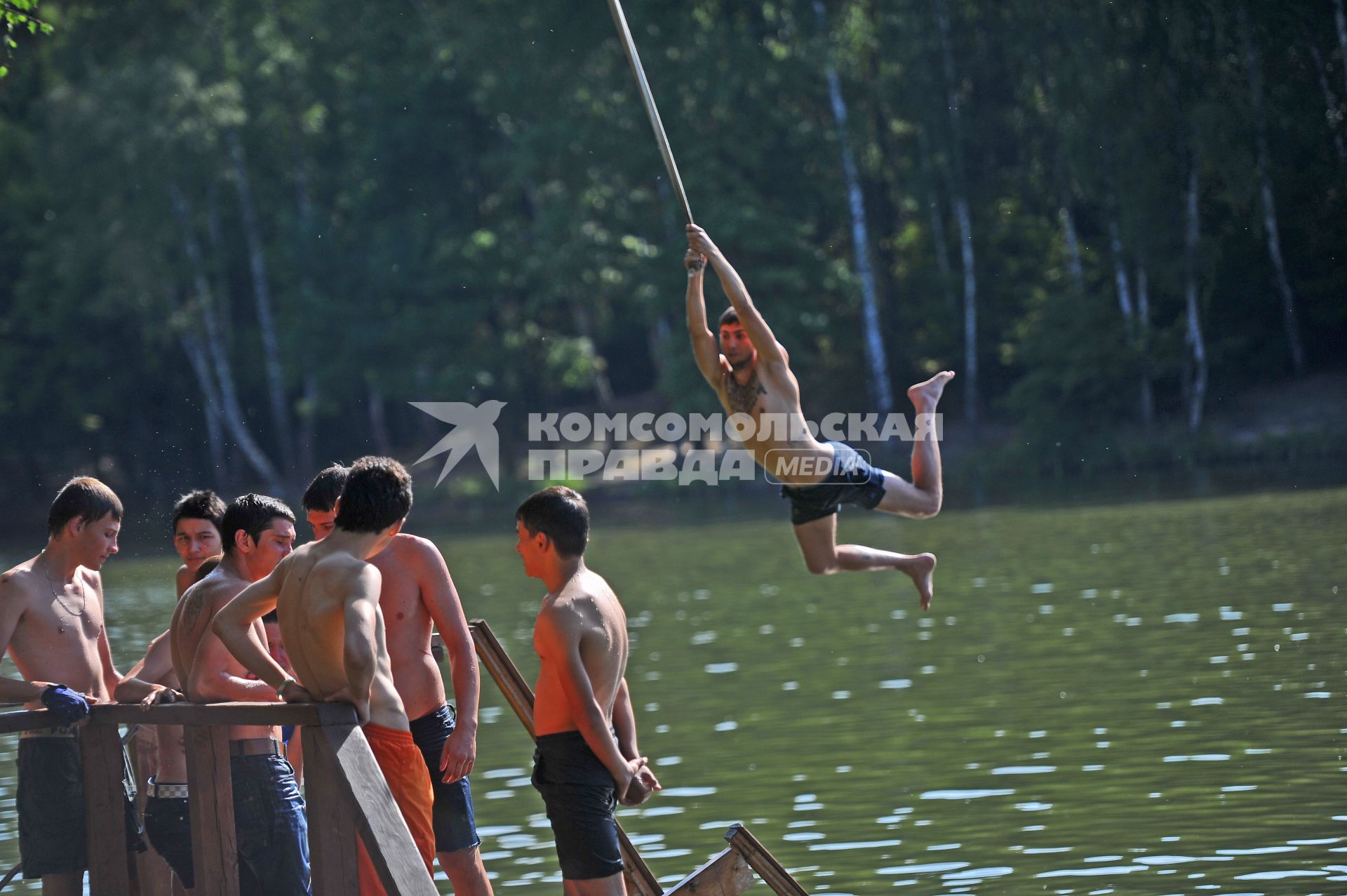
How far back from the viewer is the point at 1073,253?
39406 millimetres

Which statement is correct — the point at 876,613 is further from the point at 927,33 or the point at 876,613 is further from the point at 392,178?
the point at 392,178

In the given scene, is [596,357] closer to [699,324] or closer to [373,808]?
[699,324]

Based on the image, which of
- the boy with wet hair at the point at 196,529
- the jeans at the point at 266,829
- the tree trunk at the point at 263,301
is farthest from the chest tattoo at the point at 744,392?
the tree trunk at the point at 263,301

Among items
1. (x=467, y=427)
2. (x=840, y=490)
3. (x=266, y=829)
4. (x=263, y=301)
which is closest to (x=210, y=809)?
(x=266, y=829)

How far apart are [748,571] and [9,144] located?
115 feet

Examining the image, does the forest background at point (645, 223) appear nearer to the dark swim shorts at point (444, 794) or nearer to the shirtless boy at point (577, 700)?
the dark swim shorts at point (444, 794)

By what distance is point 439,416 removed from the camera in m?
49.7

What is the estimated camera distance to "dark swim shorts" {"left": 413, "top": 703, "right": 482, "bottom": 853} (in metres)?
6.65

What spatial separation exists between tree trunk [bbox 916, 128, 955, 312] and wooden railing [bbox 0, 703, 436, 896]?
3621 centimetres

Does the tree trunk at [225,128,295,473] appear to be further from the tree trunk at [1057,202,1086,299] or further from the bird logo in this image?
the tree trunk at [1057,202,1086,299]

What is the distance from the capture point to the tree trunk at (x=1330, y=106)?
34656 mm

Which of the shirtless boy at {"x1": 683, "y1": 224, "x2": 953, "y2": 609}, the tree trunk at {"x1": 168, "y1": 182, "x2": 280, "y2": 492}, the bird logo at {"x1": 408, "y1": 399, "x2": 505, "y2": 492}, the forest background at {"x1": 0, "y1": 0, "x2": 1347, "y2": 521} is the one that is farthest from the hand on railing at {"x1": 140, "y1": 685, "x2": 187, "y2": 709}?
the tree trunk at {"x1": 168, "y1": 182, "x2": 280, "y2": 492}

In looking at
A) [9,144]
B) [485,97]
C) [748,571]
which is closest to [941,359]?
[485,97]

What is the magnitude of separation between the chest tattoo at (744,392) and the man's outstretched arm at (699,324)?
0.34 ft
